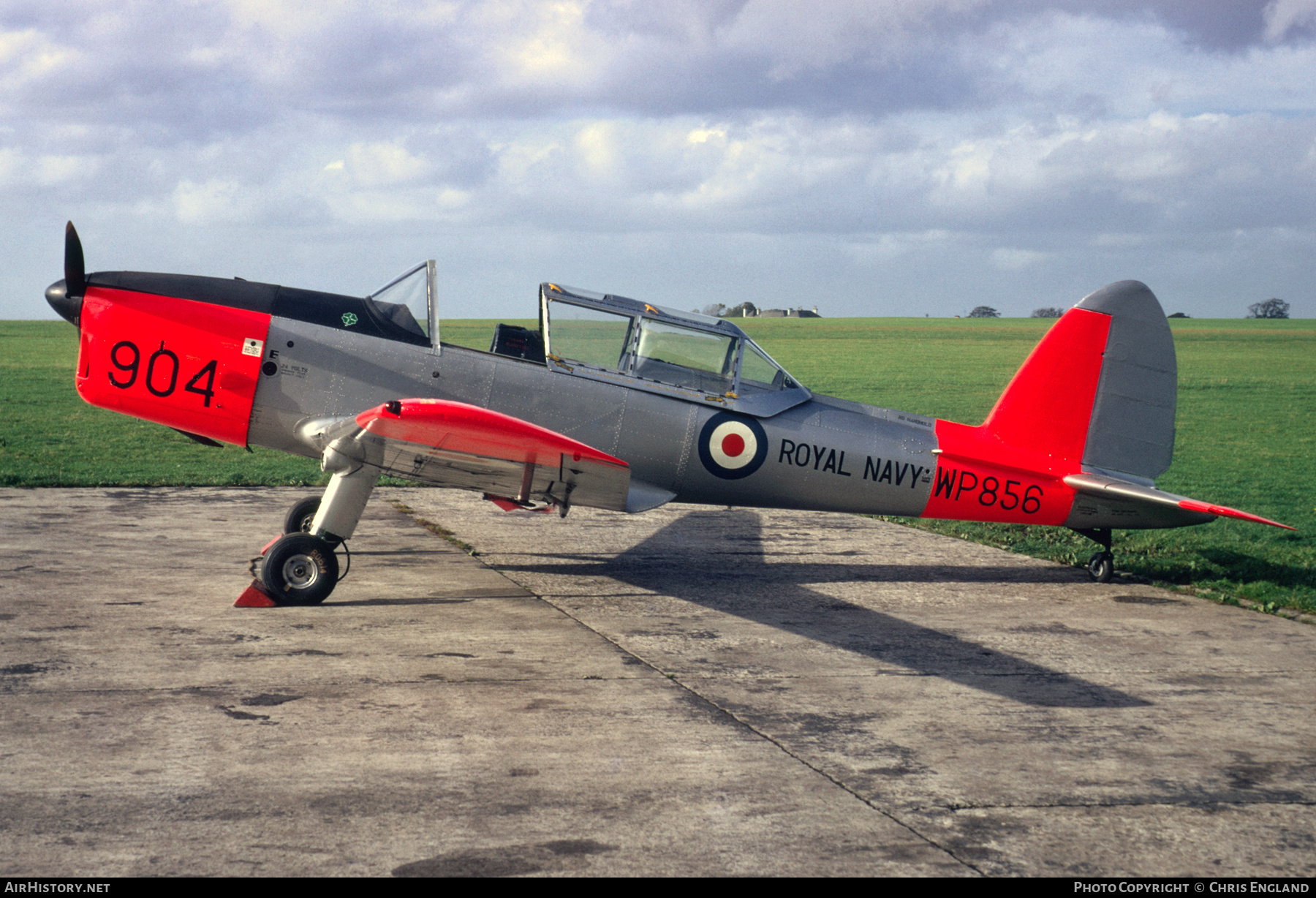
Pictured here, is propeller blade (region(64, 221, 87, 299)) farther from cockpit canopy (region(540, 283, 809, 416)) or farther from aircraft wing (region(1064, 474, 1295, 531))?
aircraft wing (region(1064, 474, 1295, 531))

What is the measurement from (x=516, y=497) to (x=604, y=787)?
4078mm

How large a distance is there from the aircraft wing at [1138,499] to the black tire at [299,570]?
622cm

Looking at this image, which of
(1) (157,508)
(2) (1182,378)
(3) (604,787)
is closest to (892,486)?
(3) (604,787)

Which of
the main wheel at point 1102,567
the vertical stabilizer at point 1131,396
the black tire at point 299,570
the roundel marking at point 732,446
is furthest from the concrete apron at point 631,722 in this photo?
the vertical stabilizer at point 1131,396

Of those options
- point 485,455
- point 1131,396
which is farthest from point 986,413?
point 485,455

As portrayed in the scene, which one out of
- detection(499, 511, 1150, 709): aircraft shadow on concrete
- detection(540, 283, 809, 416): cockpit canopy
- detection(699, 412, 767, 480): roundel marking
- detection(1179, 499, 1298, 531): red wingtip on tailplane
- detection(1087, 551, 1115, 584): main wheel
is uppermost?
detection(540, 283, 809, 416): cockpit canopy

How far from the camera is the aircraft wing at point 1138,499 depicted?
9.01 m

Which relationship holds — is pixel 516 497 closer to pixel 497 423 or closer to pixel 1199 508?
pixel 497 423

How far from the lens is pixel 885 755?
506 centimetres

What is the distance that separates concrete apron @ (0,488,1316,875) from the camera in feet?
13.1

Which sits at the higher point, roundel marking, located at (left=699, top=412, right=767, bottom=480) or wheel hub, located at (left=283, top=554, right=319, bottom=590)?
roundel marking, located at (left=699, top=412, right=767, bottom=480)

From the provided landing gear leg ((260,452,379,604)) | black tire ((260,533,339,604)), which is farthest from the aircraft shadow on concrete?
black tire ((260,533,339,604))

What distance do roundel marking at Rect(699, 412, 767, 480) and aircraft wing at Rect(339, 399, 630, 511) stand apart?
0.99m

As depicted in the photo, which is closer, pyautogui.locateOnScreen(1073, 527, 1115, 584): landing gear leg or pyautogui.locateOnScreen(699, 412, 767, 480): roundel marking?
pyautogui.locateOnScreen(699, 412, 767, 480): roundel marking
